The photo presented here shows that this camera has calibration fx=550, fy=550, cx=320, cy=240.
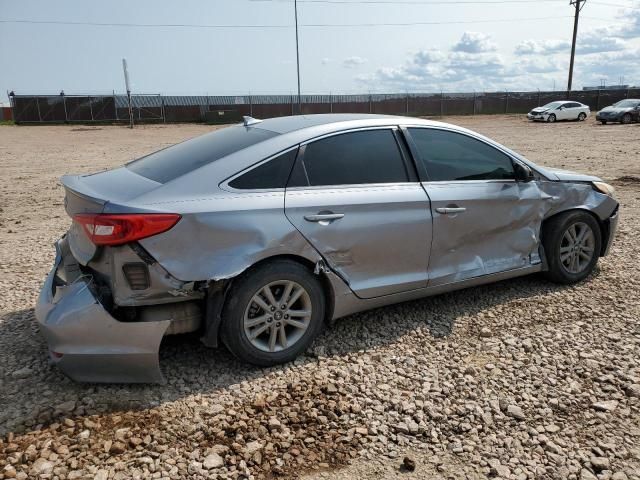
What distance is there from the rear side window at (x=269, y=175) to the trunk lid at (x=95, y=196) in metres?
0.53

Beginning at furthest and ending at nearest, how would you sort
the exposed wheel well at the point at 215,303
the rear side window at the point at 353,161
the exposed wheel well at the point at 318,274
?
the rear side window at the point at 353,161, the exposed wheel well at the point at 318,274, the exposed wheel well at the point at 215,303

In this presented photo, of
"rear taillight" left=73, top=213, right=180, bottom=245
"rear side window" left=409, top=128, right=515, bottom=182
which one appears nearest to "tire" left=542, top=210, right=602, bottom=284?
"rear side window" left=409, top=128, right=515, bottom=182

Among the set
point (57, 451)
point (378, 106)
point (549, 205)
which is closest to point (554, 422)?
point (549, 205)

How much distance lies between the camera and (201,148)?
3.96 m

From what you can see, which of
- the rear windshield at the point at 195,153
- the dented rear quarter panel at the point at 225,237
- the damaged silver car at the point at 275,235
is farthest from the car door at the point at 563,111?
the dented rear quarter panel at the point at 225,237

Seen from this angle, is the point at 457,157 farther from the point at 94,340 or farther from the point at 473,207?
the point at 94,340

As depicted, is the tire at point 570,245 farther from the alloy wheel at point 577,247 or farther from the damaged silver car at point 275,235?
the damaged silver car at point 275,235

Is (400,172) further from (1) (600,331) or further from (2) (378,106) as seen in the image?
(2) (378,106)

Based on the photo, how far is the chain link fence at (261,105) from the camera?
43.5 m

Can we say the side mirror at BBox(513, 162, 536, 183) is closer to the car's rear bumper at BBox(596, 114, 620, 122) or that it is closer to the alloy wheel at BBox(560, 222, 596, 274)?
the alloy wheel at BBox(560, 222, 596, 274)

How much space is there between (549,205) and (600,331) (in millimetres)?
1196

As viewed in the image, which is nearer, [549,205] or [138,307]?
[138,307]

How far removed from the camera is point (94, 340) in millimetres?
3158

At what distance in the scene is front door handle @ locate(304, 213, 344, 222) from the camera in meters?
3.58
